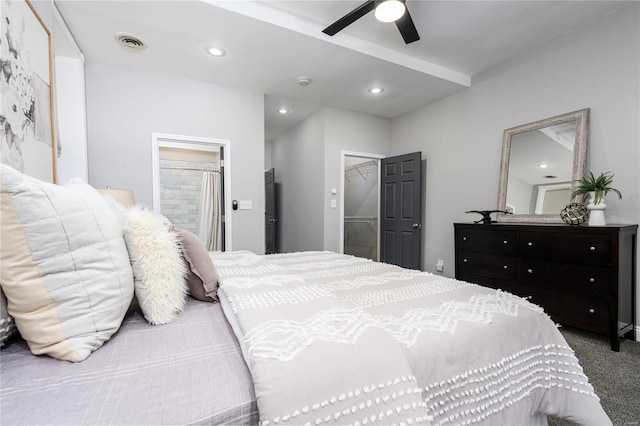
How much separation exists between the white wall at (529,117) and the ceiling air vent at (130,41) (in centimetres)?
358

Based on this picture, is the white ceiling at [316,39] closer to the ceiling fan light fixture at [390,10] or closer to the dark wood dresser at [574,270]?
the ceiling fan light fixture at [390,10]

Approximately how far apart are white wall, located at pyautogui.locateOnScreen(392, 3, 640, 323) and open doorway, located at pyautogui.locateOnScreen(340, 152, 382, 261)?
2.63 ft

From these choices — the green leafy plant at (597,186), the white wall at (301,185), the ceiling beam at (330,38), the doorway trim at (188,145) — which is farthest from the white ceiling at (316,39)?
the green leafy plant at (597,186)

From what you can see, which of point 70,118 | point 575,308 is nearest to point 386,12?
point 575,308

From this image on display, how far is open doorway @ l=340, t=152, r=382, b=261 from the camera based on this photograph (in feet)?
16.4

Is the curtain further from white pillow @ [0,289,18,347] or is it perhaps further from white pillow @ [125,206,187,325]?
white pillow @ [0,289,18,347]

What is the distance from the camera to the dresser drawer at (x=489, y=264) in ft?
8.66

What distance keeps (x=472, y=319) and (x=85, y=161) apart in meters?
3.46

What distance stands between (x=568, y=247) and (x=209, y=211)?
15.7ft

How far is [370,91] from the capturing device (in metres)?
3.58

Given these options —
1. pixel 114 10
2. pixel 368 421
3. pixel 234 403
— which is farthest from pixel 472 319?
pixel 114 10

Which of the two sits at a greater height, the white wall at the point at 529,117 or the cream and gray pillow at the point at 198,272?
the white wall at the point at 529,117

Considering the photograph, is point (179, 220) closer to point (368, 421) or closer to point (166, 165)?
point (166, 165)

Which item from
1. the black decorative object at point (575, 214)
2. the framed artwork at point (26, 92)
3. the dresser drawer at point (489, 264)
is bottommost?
the dresser drawer at point (489, 264)
